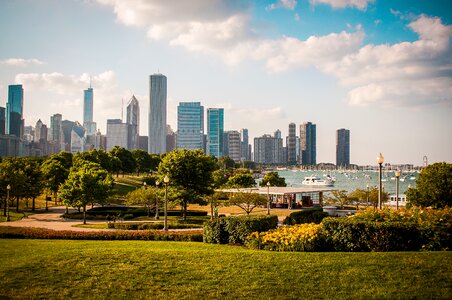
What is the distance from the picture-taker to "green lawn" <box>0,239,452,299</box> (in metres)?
11.1

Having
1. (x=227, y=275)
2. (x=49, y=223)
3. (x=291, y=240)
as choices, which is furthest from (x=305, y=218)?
(x=49, y=223)

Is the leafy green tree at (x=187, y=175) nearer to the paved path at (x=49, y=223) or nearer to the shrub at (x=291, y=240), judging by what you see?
the paved path at (x=49, y=223)

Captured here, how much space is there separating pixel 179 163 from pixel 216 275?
29560 millimetres

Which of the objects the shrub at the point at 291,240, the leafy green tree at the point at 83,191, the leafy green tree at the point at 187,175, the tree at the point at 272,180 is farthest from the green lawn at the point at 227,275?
the tree at the point at 272,180

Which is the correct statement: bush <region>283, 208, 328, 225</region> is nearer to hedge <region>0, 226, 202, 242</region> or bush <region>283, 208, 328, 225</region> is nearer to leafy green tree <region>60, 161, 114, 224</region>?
hedge <region>0, 226, 202, 242</region>

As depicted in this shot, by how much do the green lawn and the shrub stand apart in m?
1.13

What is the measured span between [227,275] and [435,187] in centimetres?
3275

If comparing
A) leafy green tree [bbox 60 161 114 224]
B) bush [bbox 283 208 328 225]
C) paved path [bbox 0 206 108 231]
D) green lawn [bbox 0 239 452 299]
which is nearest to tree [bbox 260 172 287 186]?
leafy green tree [bbox 60 161 114 224]

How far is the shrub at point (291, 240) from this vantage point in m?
15.5

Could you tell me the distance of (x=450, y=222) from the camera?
1491cm

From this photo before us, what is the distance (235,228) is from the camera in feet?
61.6

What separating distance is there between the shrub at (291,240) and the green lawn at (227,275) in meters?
1.13

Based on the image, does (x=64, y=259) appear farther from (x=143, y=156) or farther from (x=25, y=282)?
(x=143, y=156)

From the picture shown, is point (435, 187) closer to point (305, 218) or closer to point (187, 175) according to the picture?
point (305, 218)
